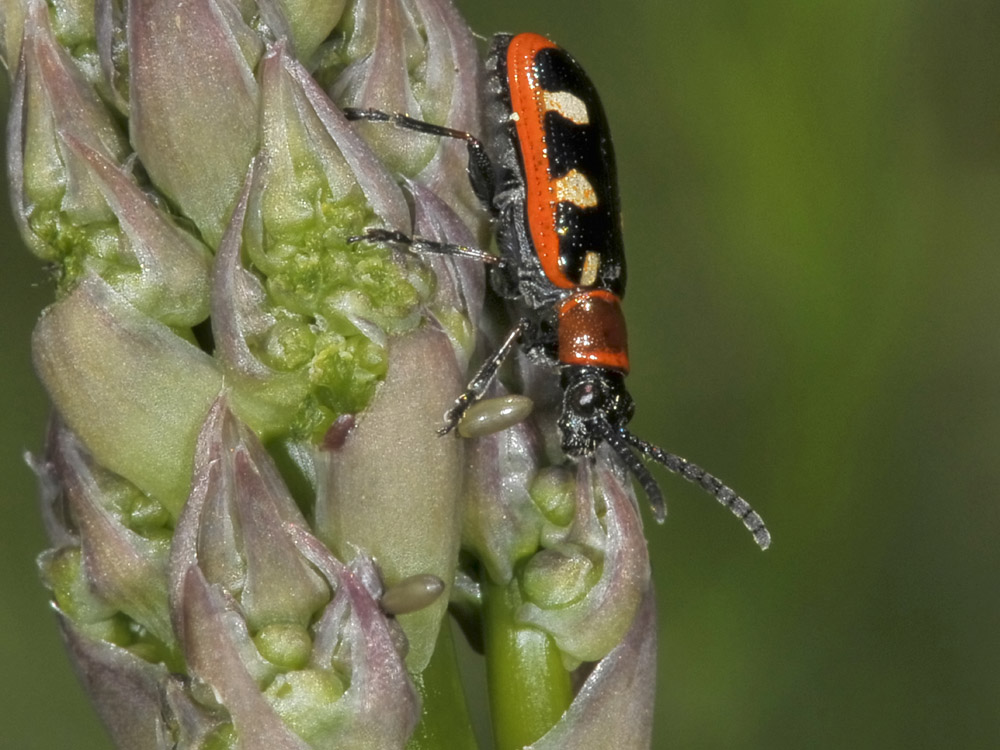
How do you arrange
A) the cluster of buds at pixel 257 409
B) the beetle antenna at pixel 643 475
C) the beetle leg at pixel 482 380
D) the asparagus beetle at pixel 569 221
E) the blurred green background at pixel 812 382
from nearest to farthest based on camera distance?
the cluster of buds at pixel 257 409 < the beetle leg at pixel 482 380 < the beetle antenna at pixel 643 475 < the asparagus beetle at pixel 569 221 < the blurred green background at pixel 812 382

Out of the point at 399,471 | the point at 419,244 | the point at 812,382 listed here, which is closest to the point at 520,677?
the point at 399,471

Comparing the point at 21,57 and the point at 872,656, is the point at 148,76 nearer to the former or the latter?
the point at 21,57

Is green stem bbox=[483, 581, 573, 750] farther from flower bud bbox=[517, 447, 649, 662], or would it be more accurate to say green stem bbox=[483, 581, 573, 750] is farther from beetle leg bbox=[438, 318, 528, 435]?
beetle leg bbox=[438, 318, 528, 435]

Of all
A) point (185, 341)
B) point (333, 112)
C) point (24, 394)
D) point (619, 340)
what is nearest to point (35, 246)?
point (185, 341)

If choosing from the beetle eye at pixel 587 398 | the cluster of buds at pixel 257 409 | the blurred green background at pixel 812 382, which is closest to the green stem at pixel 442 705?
the cluster of buds at pixel 257 409

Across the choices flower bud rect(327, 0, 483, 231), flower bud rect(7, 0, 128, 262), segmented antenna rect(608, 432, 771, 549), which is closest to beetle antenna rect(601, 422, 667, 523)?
segmented antenna rect(608, 432, 771, 549)

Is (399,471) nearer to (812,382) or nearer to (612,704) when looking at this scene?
(612,704)

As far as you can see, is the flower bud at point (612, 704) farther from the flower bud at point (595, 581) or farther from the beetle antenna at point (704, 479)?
the beetle antenna at point (704, 479)

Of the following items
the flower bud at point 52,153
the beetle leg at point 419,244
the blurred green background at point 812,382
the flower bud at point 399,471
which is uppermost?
the flower bud at point 52,153
